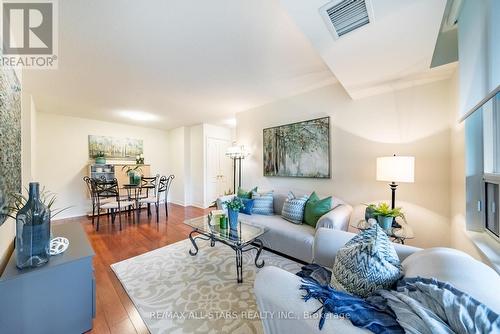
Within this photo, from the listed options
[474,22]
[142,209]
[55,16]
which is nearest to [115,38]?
[55,16]

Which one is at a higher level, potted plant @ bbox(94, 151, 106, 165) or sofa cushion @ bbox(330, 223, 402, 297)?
potted plant @ bbox(94, 151, 106, 165)

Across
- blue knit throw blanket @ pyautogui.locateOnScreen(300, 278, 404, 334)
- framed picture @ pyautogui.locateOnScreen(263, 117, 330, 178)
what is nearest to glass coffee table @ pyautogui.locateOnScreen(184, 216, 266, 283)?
Answer: blue knit throw blanket @ pyautogui.locateOnScreen(300, 278, 404, 334)

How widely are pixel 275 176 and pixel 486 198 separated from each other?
250 cm

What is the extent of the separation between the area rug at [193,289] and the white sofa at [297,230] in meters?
0.15

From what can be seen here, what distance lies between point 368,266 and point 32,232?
199 cm

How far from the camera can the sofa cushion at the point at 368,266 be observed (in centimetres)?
91

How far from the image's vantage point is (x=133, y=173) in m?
4.59

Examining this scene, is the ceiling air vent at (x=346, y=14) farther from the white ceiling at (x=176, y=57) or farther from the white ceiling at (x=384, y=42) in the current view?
the white ceiling at (x=176, y=57)

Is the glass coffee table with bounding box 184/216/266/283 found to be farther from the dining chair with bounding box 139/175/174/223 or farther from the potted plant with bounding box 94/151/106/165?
the potted plant with bounding box 94/151/106/165

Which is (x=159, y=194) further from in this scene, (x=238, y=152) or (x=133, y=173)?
(x=238, y=152)

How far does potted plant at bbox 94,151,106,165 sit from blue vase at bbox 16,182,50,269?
4211 mm

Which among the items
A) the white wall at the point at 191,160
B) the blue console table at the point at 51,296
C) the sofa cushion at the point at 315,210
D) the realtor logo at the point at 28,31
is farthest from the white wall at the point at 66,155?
the sofa cushion at the point at 315,210

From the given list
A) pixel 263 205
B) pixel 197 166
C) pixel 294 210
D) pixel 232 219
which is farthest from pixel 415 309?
pixel 197 166

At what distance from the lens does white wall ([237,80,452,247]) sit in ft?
6.92
